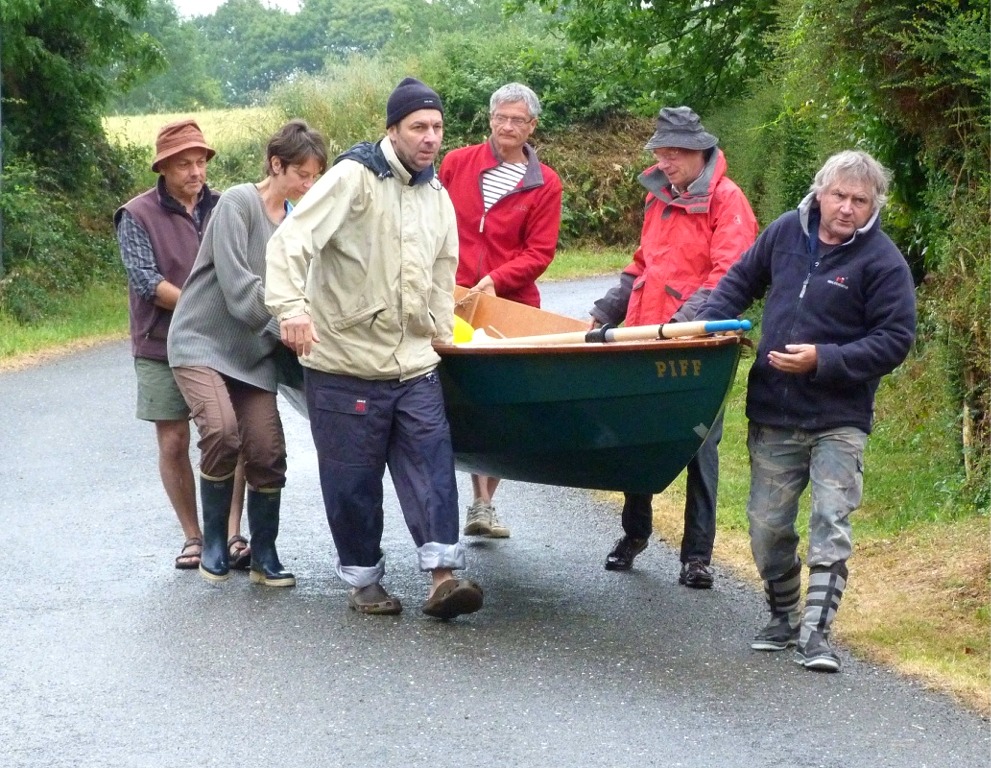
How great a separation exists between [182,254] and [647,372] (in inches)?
95.3

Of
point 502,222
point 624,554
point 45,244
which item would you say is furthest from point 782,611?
point 45,244

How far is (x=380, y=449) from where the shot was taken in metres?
6.29

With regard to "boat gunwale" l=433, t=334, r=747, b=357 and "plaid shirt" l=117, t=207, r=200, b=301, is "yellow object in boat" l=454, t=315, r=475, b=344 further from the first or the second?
"plaid shirt" l=117, t=207, r=200, b=301

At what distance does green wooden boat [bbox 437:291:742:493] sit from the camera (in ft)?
19.1

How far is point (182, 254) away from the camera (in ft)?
23.4

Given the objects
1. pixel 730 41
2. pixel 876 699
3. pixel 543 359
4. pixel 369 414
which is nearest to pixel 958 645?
pixel 876 699

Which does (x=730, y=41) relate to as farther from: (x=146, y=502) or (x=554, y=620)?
(x=554, y=620)

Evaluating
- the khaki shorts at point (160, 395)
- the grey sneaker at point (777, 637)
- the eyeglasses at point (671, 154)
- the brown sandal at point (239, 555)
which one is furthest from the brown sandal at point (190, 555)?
the eyeglasses at point (671, 154)

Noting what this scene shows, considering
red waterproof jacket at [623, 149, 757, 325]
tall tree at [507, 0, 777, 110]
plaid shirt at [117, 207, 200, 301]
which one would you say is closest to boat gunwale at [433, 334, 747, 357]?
red waterproof jacket at [623, 149, 757, 325]

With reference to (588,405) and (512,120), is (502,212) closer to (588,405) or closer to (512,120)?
(512,120)

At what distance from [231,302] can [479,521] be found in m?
2.00

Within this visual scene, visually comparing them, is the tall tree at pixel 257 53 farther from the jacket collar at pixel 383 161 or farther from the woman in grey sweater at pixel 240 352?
the jacket collar at pixel 383 161

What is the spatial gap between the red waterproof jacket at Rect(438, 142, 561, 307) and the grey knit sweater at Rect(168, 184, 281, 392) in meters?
1.32

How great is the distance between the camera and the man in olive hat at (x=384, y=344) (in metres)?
6.09
